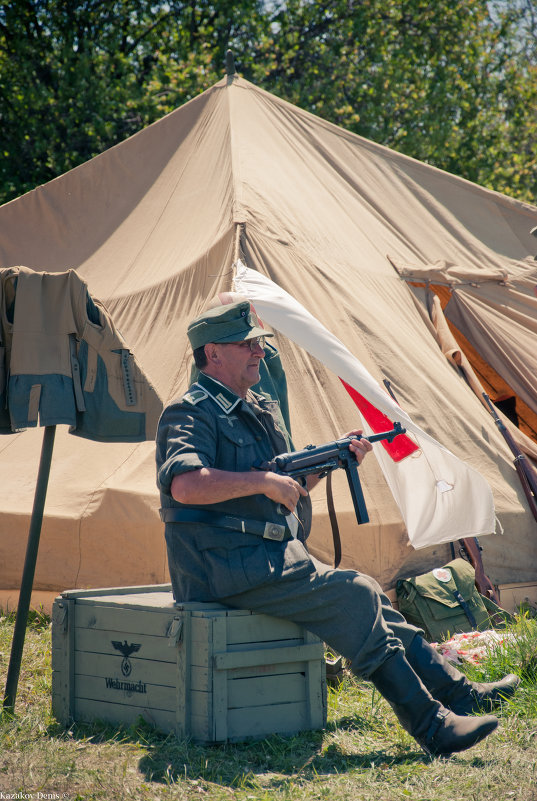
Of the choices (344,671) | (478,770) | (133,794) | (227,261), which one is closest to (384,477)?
(344,671)

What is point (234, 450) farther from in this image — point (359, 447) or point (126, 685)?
point (126, 685)

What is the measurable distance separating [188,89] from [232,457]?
9.09 metres

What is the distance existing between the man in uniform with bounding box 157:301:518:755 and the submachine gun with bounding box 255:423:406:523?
4 centimetres

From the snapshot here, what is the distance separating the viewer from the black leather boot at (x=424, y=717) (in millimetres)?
2590

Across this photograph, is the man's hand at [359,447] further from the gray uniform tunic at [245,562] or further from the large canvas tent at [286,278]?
the large canvas tent at [286,278]

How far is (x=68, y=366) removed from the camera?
10.6 feet

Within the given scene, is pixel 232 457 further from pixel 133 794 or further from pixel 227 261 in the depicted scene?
pixel 227 261

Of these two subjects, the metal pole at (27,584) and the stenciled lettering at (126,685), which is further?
the metal pole at (27,584)

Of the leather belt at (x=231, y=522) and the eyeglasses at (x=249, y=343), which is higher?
the eyeglasses at (x=249, y=343)

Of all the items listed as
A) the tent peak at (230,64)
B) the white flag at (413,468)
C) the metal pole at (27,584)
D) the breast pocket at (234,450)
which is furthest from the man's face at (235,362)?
the tent peak at (230,64)

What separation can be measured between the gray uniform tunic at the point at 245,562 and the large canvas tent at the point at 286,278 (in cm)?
128

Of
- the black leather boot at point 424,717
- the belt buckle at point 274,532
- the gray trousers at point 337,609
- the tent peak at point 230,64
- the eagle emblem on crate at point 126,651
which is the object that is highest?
the tent peak at point 230,64

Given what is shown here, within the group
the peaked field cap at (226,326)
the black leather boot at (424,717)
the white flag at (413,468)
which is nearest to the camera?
the black leather boot at (424,717)

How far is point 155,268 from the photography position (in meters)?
5.36
